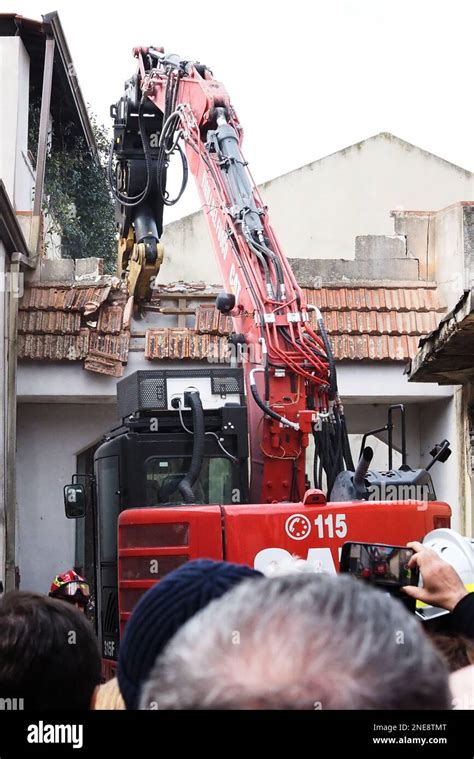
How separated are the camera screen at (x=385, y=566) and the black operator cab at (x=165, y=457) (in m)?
4.32

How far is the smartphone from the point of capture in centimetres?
315

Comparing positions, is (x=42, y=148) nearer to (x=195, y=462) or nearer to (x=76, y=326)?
(x=76, y=326)

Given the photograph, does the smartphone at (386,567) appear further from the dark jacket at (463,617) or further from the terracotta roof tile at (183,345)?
the terracotta roof tile at (183,345)

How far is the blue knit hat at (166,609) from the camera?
1.95 metres

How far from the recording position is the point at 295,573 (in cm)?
184

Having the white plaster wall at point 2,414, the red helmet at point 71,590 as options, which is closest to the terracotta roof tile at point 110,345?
the white plaster wall at point 2,414

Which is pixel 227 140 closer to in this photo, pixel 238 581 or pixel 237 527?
pixel 237 527

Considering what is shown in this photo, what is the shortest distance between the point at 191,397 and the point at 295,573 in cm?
603

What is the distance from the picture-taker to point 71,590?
9.49 metres

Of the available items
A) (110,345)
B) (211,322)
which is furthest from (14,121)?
(211,322)

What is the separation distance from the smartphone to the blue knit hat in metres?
1.20

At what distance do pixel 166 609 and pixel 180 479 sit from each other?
5.71m

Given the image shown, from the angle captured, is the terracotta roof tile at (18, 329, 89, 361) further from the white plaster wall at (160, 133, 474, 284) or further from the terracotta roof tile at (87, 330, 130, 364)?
the white plaster wall at (160, 133, 474, 284)
